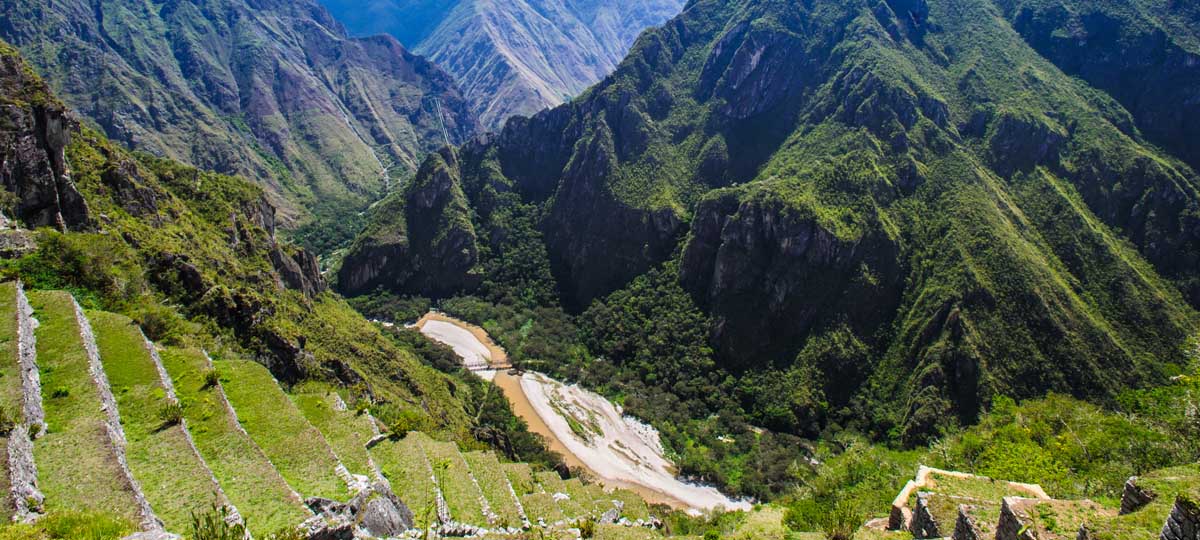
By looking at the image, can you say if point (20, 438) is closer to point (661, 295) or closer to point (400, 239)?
point (661, 295)

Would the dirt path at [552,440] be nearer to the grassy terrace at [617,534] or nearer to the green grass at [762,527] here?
the green grass at [762,527]

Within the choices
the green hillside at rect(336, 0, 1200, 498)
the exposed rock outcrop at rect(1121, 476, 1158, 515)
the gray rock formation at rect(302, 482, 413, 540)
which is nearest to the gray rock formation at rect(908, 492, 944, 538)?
the exposed rock outcrop at rect(1121, 476, 1158, 515)

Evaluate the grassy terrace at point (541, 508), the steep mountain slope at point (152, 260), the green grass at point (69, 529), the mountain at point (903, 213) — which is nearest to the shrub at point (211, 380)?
the steep mountain slope at point (152, 260)

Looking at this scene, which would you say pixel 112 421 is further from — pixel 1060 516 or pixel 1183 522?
pixel 1183 522

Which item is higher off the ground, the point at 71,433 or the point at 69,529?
the point at 69,529

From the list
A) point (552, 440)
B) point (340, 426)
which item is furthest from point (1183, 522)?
point (552, 440)

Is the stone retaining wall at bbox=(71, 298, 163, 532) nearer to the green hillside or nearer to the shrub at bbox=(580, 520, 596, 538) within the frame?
the shrub at bbox=(580, 520, 596, 538)
